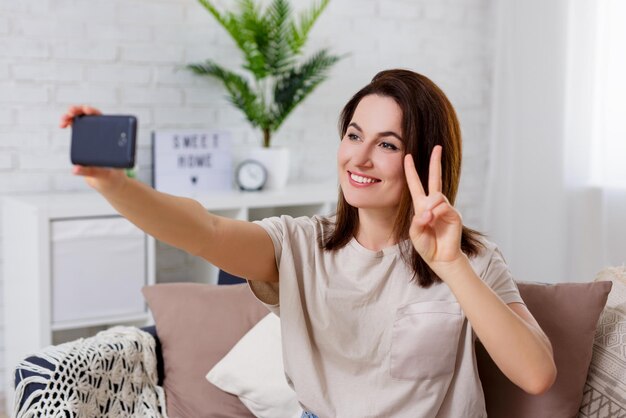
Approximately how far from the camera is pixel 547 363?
140 centimetres

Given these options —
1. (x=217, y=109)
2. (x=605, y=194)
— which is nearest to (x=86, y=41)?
(x=217, y=109)

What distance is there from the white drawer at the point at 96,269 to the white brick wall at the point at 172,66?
1.60 feet

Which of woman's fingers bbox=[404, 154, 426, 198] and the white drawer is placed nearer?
woman's fingers bbox=[404, 154, 426, 198]

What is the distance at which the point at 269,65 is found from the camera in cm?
335

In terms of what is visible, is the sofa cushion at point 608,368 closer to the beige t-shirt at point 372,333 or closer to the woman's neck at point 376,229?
the beige t-shirt at point 372,333

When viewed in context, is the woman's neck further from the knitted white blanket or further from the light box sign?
the light box sign

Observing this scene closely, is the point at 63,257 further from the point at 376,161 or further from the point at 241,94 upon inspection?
the point at 376,161

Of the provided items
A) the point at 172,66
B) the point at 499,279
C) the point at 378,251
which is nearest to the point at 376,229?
the point at 378,251

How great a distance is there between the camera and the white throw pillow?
2.02 meters

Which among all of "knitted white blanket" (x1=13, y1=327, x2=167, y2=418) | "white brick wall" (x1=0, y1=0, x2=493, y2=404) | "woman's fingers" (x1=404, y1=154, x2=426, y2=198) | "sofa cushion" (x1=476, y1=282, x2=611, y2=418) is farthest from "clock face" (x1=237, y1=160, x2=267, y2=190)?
"woman's fingers" (x1=404, y1=154, x2=426, y2=198)

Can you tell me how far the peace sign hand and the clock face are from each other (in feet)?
6.86

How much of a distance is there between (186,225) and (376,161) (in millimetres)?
450

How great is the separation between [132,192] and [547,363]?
729 mm

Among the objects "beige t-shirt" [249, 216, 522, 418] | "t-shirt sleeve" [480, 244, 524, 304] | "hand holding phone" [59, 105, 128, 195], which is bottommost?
"beige t-shirt" [249, 216, 522, 418]
